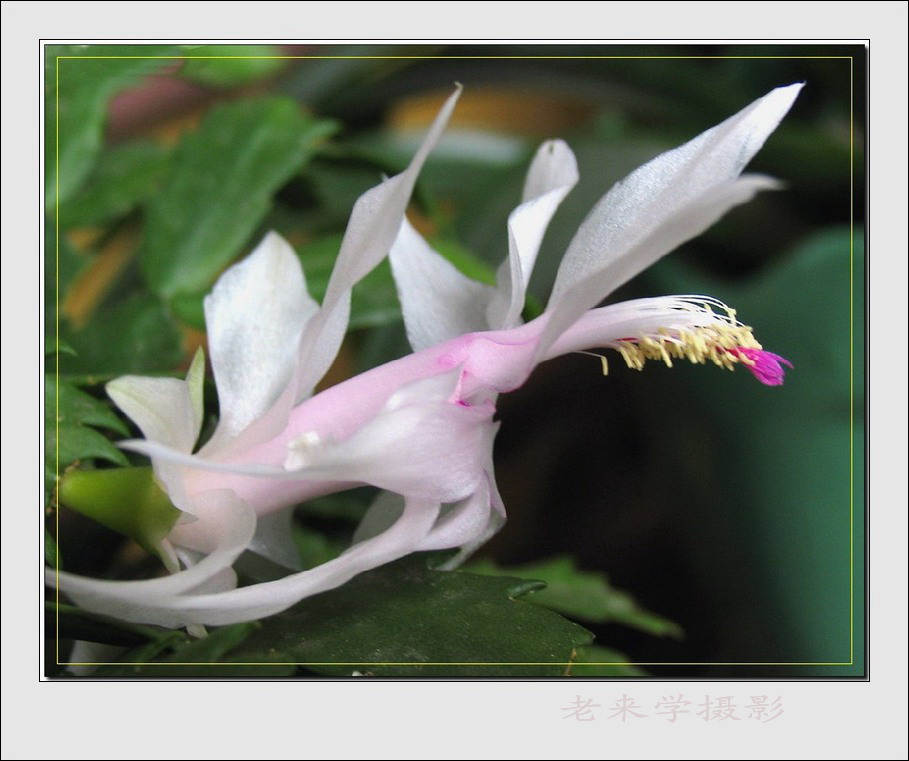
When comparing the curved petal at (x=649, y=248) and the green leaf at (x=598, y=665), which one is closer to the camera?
the curved petal at (x=649, y=248)

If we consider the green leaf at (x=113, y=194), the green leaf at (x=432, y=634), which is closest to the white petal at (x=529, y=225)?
the green leaf at (x=432, y=634)

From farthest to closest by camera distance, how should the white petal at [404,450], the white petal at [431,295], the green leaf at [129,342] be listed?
the green leaf at [129,342], the white petal at [431,295], the white petal at [404,450]

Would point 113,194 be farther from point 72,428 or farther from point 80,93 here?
point 72,428

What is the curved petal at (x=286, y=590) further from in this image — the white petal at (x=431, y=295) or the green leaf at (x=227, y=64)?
the green leaf at (x=227, y=64)

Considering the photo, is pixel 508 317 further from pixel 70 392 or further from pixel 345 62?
pixel 345 62

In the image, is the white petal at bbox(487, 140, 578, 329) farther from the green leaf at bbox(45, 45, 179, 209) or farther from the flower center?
the green leaf at bbox(45, 45, 179, 209)

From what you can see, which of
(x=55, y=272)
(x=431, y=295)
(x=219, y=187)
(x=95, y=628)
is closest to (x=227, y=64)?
(x=219, y=187)

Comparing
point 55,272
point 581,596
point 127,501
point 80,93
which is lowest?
point 581,596
